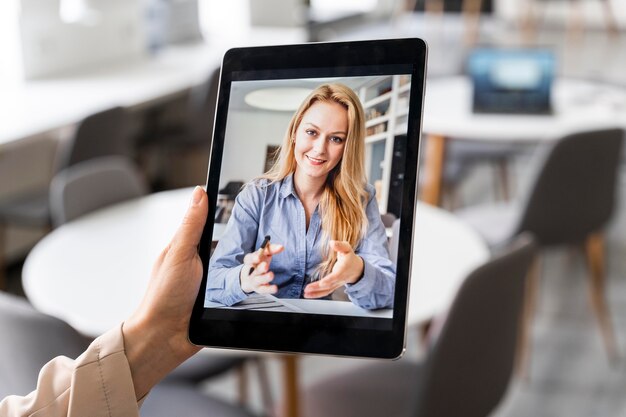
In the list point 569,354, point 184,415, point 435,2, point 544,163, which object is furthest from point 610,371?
point 435,2

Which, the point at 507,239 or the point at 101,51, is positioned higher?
the point at 101,51

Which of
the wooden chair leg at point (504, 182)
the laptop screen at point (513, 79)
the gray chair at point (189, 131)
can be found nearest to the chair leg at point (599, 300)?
the laptop screen at point (513, 79)

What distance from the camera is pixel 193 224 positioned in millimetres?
849

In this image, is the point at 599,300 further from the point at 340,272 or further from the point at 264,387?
the point at 340,272

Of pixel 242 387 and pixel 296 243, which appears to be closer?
pixel 296 243

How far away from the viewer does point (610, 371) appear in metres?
3.12

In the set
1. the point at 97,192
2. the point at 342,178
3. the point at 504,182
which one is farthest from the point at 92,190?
the point at 504,182

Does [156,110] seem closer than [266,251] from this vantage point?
No

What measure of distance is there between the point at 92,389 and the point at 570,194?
2.35 meters

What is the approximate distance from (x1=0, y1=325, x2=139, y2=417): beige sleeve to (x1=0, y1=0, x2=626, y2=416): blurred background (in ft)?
0.65

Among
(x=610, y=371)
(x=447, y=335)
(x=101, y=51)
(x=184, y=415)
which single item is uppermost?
(x=101, y=51)

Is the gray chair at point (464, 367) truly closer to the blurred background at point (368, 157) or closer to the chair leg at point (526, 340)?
the blurred background at point (368, 157)

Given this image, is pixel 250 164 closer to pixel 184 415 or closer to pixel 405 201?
pixel 405 201

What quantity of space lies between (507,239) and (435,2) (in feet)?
25.9
